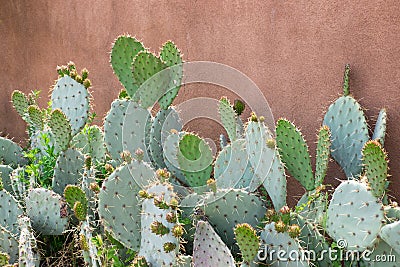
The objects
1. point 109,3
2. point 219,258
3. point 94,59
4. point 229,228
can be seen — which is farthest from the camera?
point 94,59

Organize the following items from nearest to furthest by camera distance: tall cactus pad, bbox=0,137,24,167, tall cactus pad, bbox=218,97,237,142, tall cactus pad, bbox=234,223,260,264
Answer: tall cactus pad, bbox=234,223,260,264
tall cactus pad, bbox=218,97,237,142
tall cactus pad, bbox=0,137,24,167

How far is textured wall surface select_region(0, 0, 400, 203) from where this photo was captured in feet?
10.1

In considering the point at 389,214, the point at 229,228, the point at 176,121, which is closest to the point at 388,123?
the point at 389,214

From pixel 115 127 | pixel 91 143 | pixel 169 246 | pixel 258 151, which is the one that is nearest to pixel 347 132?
pixel 258 151

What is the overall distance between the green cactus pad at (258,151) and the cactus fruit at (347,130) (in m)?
0.40

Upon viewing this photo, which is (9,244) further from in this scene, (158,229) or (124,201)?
(158,229)

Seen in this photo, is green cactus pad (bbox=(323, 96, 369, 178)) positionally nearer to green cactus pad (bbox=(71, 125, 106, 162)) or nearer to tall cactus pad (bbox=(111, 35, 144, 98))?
tall cactus pad (bbox=(111, 35, 144, 98))

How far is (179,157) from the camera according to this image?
315 cm

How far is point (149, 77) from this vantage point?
135 inches

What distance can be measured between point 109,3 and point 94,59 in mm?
589

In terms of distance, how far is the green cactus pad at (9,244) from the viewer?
11.1ft

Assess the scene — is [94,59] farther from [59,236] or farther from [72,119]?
[59,236]

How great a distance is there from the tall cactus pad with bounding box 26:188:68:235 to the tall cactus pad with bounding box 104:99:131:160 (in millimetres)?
453

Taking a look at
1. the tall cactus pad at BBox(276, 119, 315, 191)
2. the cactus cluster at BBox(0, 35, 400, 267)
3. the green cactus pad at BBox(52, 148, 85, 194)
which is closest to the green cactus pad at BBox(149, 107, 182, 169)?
the cactus cluster at BBox(0, 35, 400, 267)
